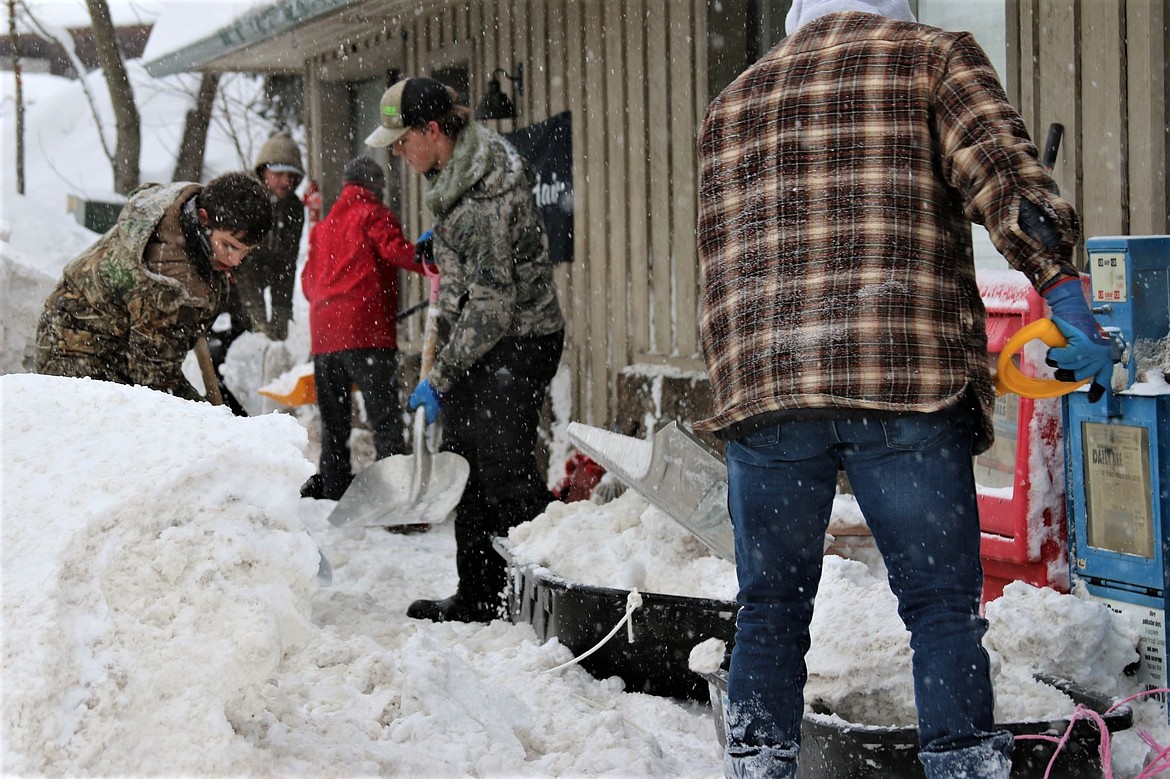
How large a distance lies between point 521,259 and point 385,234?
2.27m

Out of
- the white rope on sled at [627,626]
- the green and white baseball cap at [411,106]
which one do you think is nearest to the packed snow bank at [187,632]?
the white rope on sled at [627,626]

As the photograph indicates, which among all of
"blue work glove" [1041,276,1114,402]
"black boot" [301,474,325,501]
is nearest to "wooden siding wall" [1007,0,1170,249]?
"blue work glove" [1041,276,1114,402]

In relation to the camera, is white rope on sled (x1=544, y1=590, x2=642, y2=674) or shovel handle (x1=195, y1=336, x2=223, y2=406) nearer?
white rope on sled (x1=544, y1=590, x2=642, y2=674)

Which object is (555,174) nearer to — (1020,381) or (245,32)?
(245,32)

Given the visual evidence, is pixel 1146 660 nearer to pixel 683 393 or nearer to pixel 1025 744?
pixel 1025 744

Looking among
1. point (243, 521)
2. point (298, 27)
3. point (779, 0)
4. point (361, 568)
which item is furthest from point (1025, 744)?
point (298, 27)

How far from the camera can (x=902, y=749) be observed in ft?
8.49

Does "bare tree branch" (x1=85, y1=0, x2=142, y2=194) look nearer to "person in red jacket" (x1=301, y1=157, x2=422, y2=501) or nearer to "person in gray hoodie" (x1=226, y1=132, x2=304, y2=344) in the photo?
"person in gray hoodie" (x1=226, y1=132, x2=304, y2=344)

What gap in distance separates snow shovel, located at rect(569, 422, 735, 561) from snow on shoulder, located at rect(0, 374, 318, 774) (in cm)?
156

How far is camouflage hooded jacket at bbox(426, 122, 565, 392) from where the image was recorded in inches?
173

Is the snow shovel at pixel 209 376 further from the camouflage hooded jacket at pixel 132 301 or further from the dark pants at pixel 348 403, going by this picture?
the dark pants at pixel 348 403

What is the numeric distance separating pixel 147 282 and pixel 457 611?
1649 mm

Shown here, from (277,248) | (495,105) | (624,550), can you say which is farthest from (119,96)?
(624,550)

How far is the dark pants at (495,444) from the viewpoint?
450 centimetres
